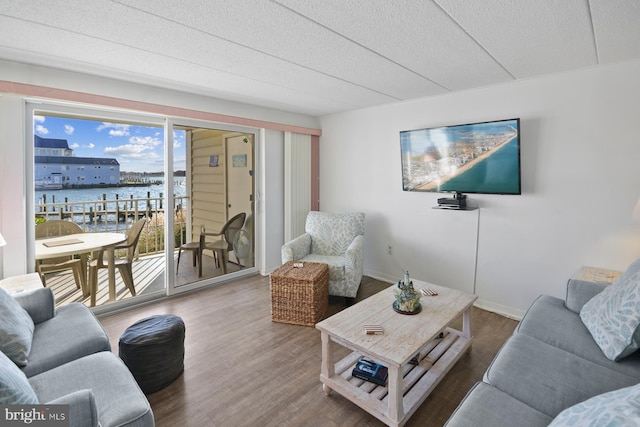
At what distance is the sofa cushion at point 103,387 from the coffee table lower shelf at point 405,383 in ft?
3.33

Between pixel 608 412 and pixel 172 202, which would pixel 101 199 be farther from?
pixel 608 412

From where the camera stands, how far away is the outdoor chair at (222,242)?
153 inches

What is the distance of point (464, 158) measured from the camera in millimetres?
3137

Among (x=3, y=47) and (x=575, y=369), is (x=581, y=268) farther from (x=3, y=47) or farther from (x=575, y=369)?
(x=3, y=47)

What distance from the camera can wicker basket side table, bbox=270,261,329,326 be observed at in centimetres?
281

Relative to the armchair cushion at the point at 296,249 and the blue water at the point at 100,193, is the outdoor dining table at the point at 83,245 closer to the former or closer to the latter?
the blue water at the point at 100,193

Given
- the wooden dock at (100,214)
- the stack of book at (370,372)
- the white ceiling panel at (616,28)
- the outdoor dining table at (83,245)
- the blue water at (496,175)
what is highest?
the white ceiling panel at (616,28)

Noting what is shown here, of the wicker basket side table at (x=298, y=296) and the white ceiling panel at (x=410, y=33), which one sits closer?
the white ceiling panel at (x=410, y=33)

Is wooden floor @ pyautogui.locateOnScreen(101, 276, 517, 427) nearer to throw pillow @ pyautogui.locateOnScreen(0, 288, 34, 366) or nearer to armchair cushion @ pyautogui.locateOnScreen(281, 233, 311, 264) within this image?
armchair cushion @ pyautogui.locateOnScreen(281, 233, 311, 264)

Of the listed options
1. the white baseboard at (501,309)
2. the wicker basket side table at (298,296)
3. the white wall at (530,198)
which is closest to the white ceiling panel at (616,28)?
the white wall at (530,198)

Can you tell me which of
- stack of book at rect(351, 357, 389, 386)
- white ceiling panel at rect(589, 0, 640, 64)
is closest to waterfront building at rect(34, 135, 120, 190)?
stack of book at rect(351, 357, 389, 386)

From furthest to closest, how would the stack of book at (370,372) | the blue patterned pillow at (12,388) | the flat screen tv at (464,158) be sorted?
the flat screen tv at (464,158) < the stack of book at (370,372) < the blue patterned pillow at (12,388)

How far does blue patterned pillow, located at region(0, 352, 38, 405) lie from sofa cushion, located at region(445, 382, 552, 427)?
1414 mm

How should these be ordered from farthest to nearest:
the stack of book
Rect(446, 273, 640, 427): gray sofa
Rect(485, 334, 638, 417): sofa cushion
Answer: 1. the stack of book
2. Rect(485, 334, 638, 417): sofa cushion
3. Rect(446, 273, 640, 427): gray sofa
